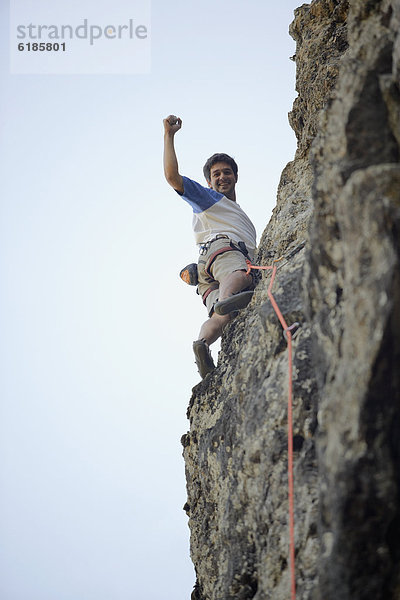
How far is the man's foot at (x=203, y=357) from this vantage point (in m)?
6.36

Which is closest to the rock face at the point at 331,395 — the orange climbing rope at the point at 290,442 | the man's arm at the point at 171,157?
the orange climbing rope at the point at 290,442

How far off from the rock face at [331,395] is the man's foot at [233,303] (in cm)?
28

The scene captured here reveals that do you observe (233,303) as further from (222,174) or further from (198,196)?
(222,174)

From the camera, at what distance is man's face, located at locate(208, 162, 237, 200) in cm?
761

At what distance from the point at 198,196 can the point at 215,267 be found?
940mm

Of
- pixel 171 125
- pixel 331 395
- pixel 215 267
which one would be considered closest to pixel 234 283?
pixel 215 267

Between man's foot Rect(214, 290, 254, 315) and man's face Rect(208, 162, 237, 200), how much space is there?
1983 millimetres

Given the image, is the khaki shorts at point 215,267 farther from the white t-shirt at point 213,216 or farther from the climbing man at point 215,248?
the white t-shirt at point 213,216

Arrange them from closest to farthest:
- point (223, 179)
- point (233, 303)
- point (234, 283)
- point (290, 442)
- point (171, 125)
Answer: point (290, 442) < point (233, 303) < point (234, 283) < point (171, 125) < point (223, 179)

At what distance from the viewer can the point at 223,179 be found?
761 cm

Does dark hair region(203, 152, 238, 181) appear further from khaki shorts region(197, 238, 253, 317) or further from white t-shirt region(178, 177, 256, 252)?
khaki shorts region(197, 238, 253, 317)

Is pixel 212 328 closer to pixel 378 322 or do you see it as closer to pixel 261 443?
pixel 261 443

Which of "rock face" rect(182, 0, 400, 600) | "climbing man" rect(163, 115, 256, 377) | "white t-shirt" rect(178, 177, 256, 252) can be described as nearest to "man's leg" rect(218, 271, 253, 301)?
"climbing man" rect(163, 115, 256, 377)

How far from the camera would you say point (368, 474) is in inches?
115
